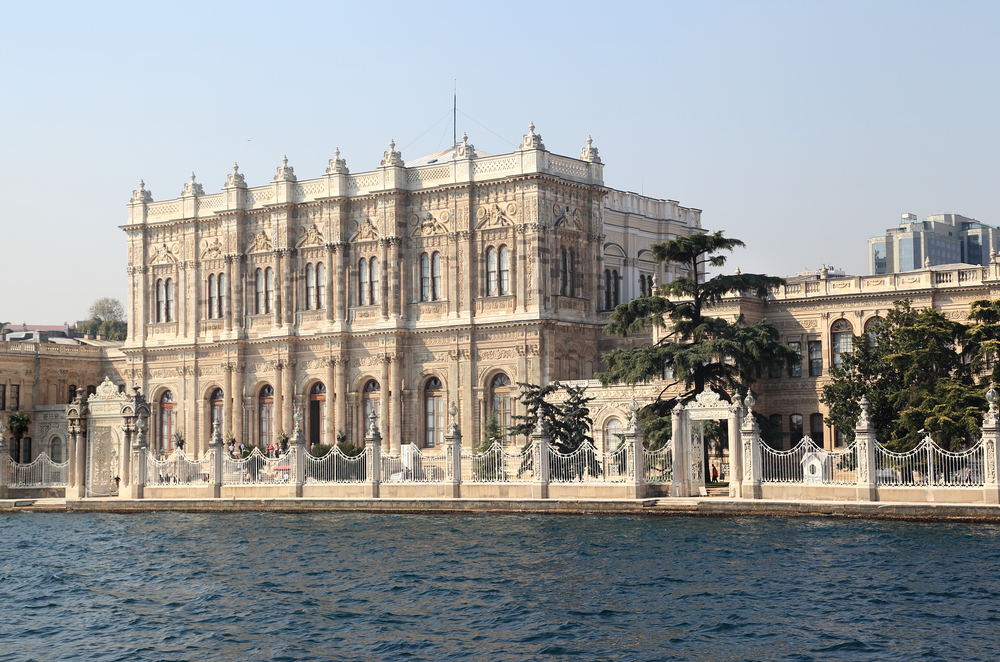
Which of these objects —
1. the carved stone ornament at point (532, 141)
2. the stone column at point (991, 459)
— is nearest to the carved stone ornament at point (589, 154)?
the carved stone ornament at point (532, 141)

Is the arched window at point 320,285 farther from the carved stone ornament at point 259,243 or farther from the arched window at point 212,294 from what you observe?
the arched window at point 212,294

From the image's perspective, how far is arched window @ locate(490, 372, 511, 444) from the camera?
48469mm

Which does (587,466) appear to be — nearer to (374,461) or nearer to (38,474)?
(374,461)

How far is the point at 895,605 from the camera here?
2145 cm

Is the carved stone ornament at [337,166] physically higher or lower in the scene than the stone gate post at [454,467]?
higher

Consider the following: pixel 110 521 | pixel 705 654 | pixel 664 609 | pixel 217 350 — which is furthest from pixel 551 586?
pixel 217 350

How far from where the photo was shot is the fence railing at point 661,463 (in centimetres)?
3434

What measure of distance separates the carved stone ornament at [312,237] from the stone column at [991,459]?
28.7 m

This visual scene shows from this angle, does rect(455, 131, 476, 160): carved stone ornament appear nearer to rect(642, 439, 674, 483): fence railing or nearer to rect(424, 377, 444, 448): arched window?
rect(424, 377, 444, 448): arched window

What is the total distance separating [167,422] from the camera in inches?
2245

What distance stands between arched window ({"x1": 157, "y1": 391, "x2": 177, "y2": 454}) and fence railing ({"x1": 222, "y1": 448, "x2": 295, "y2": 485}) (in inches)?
692

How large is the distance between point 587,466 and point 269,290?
22.7 m

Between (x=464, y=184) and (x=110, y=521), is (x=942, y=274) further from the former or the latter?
(x=110, y=521)

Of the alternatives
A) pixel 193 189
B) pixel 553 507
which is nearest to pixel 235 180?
pixel 193 189
